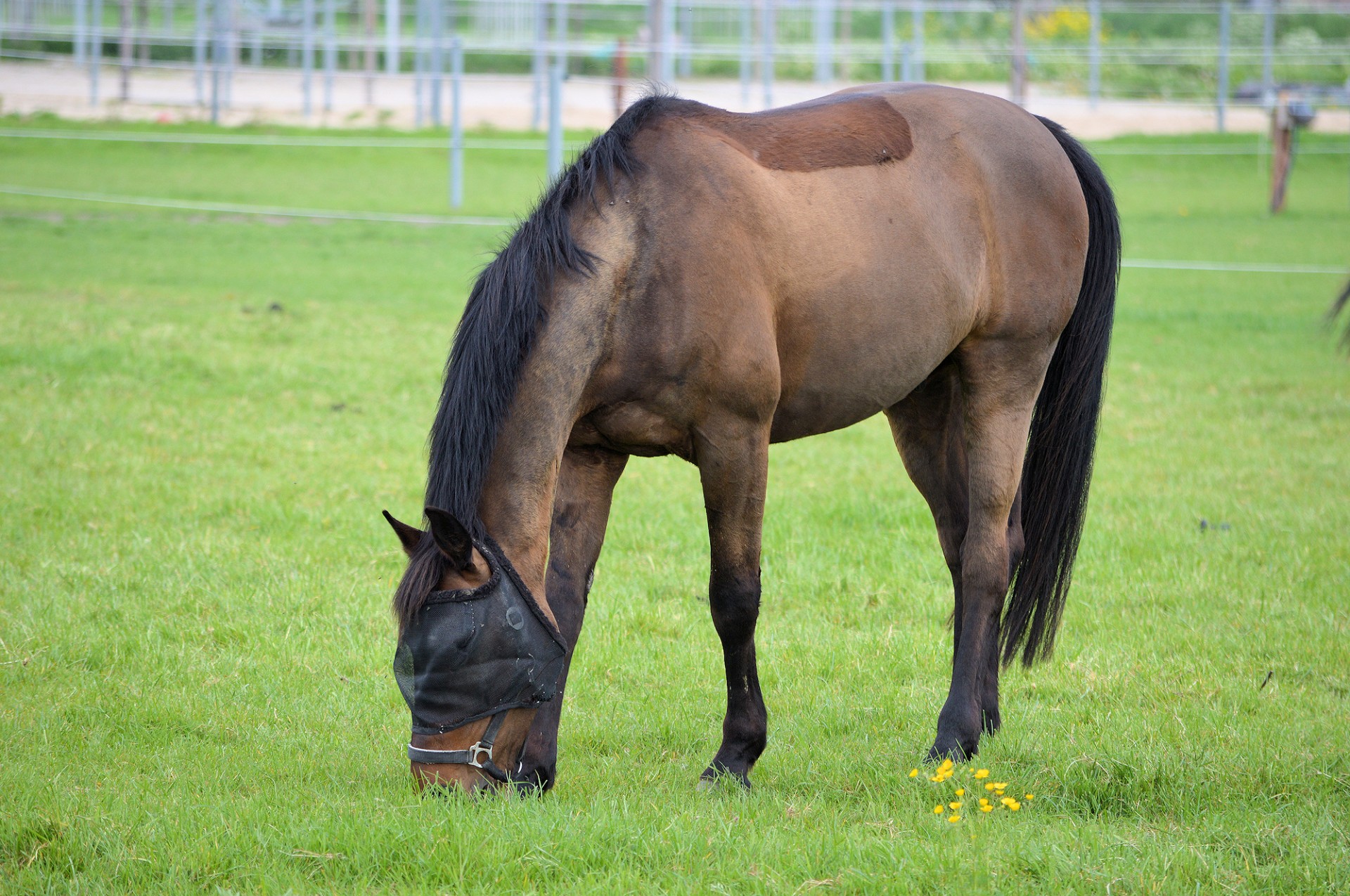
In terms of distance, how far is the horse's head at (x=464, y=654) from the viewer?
9.75 ft

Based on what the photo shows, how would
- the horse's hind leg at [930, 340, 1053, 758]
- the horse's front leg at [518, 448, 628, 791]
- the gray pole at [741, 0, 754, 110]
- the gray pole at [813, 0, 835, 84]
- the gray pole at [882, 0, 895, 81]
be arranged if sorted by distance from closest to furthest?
the horse's front leg at [518, 448, 628, 791]
the horse's hind leg at [930, 340, 1053, 758]
the gray pole at [741, 0, 754, 110]
the gray pole at [882, 0, 895, 81]
the gray pole at [813, 0, 835, 84]

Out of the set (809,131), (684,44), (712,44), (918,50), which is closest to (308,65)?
(684,44)

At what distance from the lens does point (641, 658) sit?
455 centimetres

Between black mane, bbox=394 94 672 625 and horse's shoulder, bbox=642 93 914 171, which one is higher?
horse's shoulder, bbox=642 93 914 171

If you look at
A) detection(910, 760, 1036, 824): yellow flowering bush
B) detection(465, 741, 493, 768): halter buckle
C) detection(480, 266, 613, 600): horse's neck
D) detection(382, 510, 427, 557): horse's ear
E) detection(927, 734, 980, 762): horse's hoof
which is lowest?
detection(927, 734, 980, 762): horse's hoof

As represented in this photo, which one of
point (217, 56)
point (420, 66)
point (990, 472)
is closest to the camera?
point (990, 472)

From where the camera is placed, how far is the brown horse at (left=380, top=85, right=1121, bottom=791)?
3146 millimetres

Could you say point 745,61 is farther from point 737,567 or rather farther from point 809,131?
point 737,567

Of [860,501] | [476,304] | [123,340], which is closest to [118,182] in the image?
[123,340]

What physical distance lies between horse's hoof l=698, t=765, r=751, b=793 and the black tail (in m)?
1.28

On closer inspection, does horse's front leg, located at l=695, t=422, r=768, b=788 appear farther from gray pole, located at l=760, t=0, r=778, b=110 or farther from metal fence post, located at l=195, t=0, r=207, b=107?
metal fence post, located at l=195, t=0, r=207, b=107

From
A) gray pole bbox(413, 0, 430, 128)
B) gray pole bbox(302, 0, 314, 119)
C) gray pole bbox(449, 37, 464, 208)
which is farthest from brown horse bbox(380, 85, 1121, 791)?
gray pole bbox(302, 0, 314, 119)

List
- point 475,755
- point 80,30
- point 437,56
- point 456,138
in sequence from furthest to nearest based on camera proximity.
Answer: point 80,30 < point 437,56 < point 456,138 < point 475,755

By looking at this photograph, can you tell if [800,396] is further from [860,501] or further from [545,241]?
[860,501]
